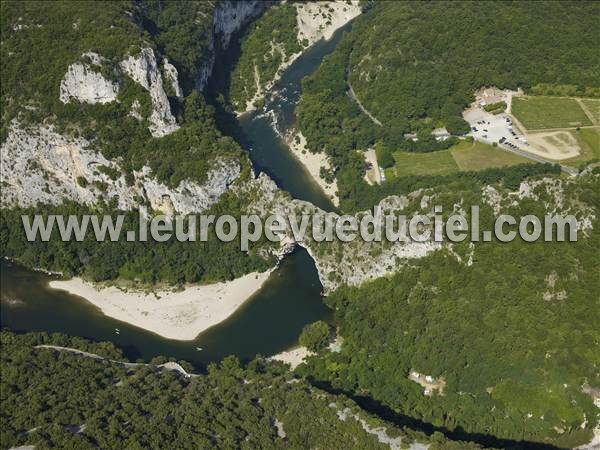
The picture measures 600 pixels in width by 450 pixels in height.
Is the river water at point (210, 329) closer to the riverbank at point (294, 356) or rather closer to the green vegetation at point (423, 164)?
the riverbank at point (294, 356)

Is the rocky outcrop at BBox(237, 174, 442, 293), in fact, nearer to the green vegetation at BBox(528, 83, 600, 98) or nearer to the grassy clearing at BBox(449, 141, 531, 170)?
the grassy clearing at BBox(449, 141, 531, 170)

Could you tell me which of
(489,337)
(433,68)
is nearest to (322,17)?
(433,68)

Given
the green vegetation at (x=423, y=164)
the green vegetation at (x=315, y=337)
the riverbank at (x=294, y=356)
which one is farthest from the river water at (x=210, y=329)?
the green vegetation at (x=423, y=164)

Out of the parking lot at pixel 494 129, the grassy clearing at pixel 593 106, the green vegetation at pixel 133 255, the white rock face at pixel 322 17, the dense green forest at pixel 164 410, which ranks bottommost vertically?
the dense green forest at pixel 164 410

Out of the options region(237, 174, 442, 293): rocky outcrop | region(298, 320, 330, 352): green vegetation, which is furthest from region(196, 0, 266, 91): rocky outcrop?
region(298, 320, 330, 352): green vegetation

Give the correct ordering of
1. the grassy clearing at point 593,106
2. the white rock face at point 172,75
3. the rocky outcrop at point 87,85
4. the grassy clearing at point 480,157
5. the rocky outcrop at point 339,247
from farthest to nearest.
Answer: the grassy clearing at point 593,106, the white rock face at point 172,75, the grassy clearing at point 480,157, the rocky outcrop at point 87,85, the rocky outcrop at point 339,247

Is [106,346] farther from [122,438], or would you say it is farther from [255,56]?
[255,56]

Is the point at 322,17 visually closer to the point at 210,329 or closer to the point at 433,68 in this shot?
the point at 433,68
